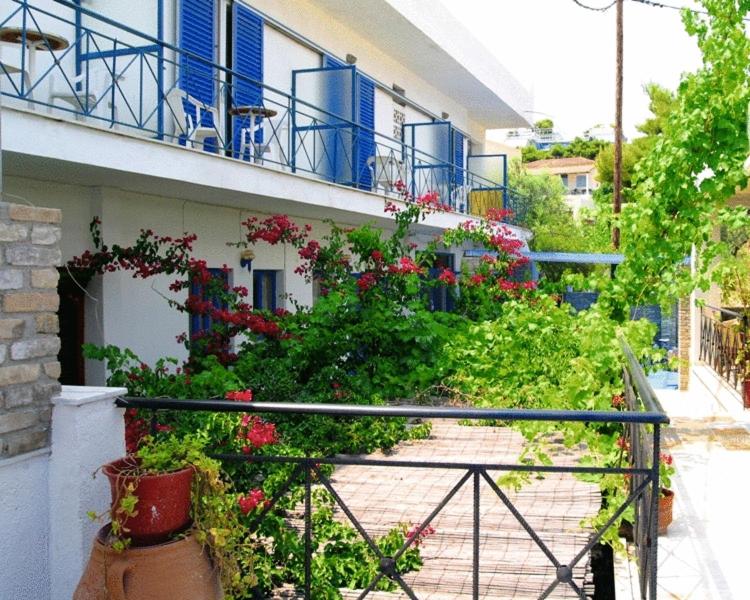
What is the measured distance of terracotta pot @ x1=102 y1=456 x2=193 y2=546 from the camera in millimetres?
2771

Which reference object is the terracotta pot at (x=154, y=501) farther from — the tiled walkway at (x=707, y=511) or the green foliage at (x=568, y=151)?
the green foliage at (x=568, y=151)

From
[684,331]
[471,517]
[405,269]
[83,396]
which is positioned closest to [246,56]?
[405,269]

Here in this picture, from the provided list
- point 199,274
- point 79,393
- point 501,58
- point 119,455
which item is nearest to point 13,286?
point 79,393

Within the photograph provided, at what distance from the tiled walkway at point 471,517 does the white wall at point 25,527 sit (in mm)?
1733

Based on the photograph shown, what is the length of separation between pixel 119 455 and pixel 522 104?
21.6 m

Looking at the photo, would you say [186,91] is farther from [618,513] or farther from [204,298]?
[618,513]

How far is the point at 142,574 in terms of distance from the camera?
2711 mm

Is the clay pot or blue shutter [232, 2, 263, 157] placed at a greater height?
blue shutter [232, 2, 263, 157]

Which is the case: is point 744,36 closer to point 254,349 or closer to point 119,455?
point 254,349

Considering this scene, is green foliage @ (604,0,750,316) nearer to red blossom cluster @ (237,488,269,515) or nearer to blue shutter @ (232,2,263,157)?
blue shutter @ (232,2,263,157)

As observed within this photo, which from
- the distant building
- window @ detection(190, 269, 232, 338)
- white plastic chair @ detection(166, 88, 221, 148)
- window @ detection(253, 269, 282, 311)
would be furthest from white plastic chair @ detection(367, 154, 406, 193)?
the distant building

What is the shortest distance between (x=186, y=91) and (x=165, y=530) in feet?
23.4

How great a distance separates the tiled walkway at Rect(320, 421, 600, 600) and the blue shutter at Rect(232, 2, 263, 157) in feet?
16.6

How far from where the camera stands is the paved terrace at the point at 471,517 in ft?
14.9
